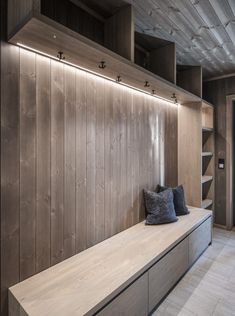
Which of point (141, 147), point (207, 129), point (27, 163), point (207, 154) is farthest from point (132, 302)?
point (207, 129)

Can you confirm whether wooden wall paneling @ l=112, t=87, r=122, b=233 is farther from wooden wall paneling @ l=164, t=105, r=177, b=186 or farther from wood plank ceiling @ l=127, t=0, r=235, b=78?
wooden wall paneling @ l=164, t=105, r=177, b=186

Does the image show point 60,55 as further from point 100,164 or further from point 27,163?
point 100,164

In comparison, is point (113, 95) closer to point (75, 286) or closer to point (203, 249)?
point (75, 286)

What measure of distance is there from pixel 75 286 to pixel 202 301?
4.25 feet

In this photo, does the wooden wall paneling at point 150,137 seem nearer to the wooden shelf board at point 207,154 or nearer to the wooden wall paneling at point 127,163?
the wooden wall paneling at point 127,163

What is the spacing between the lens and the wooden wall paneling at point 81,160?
192cm

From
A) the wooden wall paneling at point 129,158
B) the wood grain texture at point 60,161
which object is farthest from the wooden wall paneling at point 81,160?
the wooden wall paneling at point 129,158

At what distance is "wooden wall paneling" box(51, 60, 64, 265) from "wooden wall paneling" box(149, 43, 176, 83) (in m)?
1.36

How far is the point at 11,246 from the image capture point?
1.50m

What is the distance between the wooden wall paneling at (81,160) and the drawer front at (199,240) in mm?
1299

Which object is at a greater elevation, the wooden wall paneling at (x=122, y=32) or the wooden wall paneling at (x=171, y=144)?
the wooden wall paneling at (x=122, y=32)

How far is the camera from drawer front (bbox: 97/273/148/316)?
1463 millimetres

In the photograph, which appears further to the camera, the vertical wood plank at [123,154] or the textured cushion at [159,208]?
the textured cushion at [159,208]

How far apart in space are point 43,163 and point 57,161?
0.13 m
